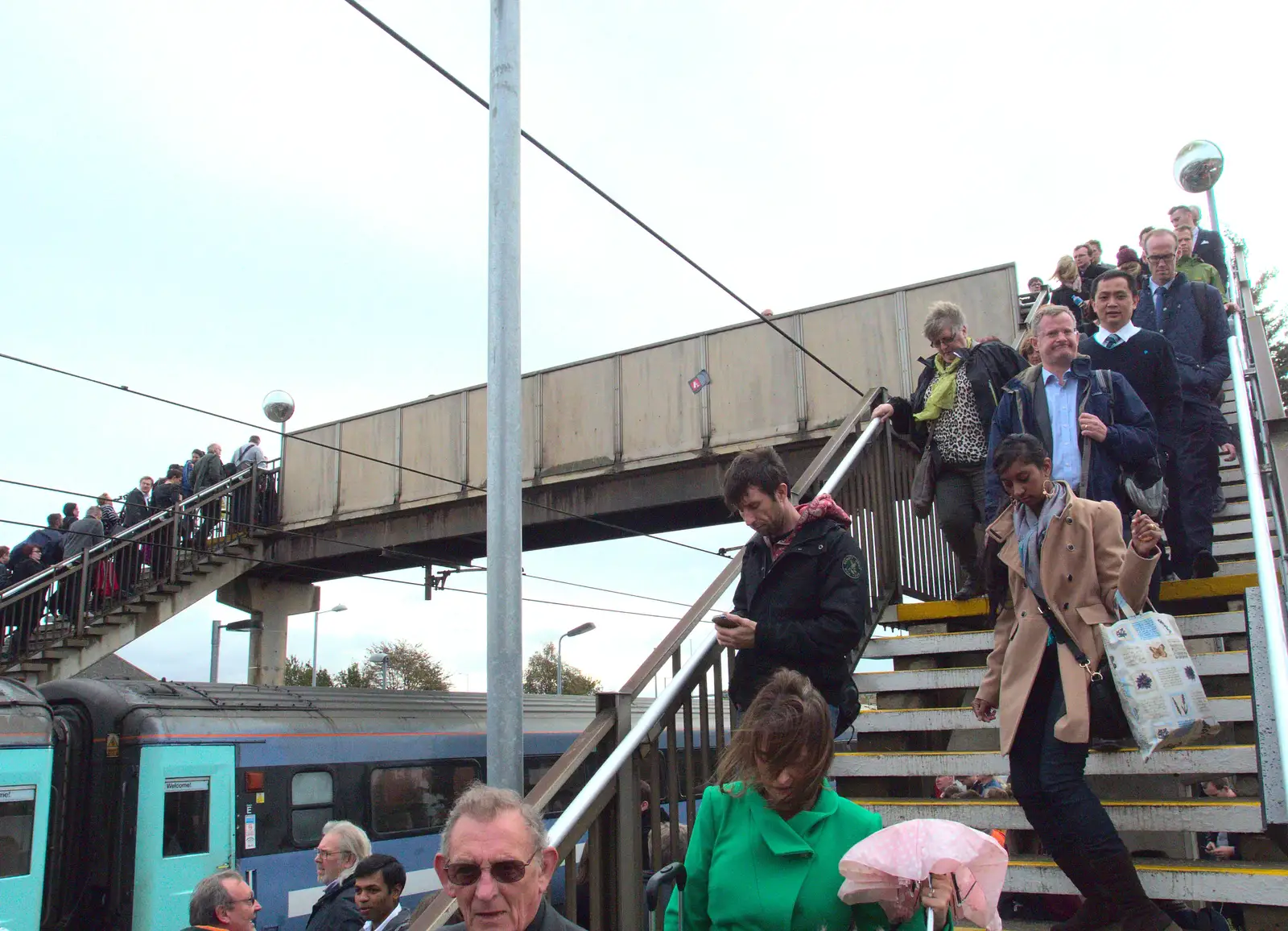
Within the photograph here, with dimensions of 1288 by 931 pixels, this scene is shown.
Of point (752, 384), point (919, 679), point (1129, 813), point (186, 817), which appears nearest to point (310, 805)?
point (186, 817)

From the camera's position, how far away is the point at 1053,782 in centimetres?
357

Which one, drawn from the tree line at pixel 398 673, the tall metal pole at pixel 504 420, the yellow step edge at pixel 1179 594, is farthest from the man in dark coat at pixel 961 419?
the tree line at pixel 398 673

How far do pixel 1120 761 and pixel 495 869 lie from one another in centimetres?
288

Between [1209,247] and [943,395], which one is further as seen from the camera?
→ [1209,247]

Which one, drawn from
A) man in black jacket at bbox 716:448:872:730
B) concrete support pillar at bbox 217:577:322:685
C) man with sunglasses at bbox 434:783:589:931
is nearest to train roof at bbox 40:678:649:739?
concrete support pillar at bbox 217:577:322:685

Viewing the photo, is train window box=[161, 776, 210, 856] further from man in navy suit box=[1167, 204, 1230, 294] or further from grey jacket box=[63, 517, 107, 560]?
man in navy suit box=[1167, 204, 1230, 294]

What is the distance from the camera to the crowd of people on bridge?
54.0 feet

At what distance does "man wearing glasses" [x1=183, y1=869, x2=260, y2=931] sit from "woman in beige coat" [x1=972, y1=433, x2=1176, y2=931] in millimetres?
3816

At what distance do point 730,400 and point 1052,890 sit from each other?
497 inches

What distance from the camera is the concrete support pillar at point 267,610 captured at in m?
20.9

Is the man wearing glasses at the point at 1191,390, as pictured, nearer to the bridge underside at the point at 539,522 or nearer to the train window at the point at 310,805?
the bridge underside at the point at 539,522

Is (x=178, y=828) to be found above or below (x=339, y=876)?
below

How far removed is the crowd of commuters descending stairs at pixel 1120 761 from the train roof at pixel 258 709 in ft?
27.3

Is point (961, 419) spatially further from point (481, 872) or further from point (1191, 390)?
point (481, 872)
